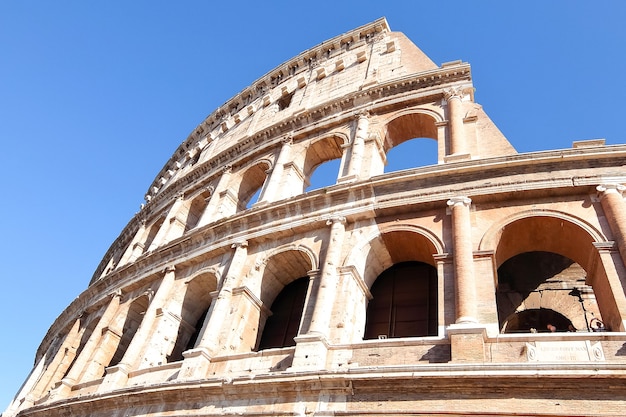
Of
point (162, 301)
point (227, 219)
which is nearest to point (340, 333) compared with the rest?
point (227, 219)

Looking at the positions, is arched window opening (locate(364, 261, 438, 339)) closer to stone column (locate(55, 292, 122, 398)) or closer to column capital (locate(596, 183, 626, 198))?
column capital (locate(596, 183, 626, 198))

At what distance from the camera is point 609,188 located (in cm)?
871

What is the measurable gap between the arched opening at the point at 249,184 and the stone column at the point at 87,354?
4744mm

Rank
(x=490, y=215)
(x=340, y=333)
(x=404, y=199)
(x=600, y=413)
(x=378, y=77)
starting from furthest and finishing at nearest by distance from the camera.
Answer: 1. (x=378, y=77)
2. (x=404, y=199)
3. (x=490, y=215)
4. (x=340, y=333)
5. (x=600, y=413)

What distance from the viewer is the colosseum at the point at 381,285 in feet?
22.9

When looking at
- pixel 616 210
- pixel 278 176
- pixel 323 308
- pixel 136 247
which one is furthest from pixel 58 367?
pixel 616 210

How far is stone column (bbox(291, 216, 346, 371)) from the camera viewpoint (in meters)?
8.05

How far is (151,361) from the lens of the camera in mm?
11203

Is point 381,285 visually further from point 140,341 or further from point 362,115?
point 140,341

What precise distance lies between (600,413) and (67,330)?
1755cm

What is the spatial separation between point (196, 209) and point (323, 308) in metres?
10.0

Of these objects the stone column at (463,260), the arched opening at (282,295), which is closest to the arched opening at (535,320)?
the stone column at (463,260)

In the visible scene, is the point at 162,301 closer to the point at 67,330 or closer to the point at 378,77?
the point at 67,330

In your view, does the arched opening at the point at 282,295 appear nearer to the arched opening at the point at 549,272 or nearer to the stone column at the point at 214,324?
the stone column at the point at 214,324
